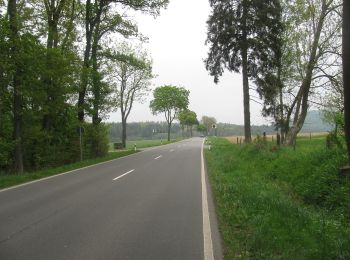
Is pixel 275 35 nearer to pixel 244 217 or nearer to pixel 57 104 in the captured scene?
pixel 57 104

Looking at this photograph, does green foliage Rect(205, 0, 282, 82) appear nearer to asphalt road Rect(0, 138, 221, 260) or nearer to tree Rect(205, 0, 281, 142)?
tree Rect(205, 0, 281, 142)

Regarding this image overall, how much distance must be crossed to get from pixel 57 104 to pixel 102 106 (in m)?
7.29

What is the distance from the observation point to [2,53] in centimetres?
1712

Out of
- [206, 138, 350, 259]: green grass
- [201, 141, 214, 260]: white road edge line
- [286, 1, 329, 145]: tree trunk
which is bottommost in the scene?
[201, 141, 214, 260]: white road edge line

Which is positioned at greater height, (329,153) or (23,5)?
(23,5)

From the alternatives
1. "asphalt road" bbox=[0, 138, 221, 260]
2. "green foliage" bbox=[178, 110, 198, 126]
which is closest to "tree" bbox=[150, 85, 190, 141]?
"green foliage" bbox=[178, 110, 198, 126]

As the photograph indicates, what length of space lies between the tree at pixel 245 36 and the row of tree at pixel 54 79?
459 cm

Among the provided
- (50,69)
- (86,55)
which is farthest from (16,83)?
(86,55)

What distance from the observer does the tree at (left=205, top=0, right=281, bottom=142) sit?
27094mm

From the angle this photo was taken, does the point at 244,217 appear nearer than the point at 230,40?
Yes

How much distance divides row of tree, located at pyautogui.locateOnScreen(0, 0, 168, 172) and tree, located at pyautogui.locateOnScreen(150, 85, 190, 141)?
167 ft

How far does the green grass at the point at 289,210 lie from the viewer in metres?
5.84

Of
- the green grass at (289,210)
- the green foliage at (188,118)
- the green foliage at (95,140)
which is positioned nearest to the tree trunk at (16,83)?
the green foliage at (95,140)

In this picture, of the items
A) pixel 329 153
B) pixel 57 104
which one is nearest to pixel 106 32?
pixel 57 104
